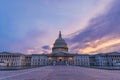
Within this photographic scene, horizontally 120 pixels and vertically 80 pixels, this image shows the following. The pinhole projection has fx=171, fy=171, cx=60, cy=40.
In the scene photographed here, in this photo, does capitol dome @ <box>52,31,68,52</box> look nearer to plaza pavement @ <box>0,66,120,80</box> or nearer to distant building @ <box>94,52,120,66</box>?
distant building @ <box>94,52,120,66</box>

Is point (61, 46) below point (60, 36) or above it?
below

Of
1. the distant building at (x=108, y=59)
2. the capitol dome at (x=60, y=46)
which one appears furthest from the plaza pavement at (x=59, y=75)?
the capitol dome at (x=60, y=46)

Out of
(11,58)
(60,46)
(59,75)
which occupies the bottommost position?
(11,58)

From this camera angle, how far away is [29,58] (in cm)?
12850

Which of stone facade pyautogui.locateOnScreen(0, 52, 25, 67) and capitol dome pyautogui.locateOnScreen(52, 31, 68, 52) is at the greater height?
capitol dome pyautogui.locateOnScreen(52, 31, 68, 52)

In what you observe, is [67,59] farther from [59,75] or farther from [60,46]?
[59,75]

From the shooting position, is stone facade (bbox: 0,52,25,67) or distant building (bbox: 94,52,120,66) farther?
distant building (bbox: 94,52,120,66)

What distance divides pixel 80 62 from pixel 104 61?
17.2m

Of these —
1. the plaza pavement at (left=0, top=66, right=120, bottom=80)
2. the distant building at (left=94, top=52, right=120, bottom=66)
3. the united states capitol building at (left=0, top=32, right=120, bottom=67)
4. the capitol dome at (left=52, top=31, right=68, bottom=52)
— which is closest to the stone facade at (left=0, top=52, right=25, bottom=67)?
the united states capitol building at (left=0, top=32, right=120, bottom=67)

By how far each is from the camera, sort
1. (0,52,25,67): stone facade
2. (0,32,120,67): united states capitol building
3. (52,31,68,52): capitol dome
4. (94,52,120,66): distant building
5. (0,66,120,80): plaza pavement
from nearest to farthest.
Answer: (0,66,120,80): plaza pavement, (0,52,25,67): stone facade, (94,52,120,66): distant building, (0,32,120,67): united states capitol building, (52,31,68,52): capitol dome

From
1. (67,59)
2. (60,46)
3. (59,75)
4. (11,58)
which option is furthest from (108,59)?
(59,75)

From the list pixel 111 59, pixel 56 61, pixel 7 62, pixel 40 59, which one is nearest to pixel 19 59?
pixel 7 62

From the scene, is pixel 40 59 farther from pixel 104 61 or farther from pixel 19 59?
pixel 104 61

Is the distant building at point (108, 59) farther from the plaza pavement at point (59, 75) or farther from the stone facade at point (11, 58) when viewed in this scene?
the plaza pavement at point (59, 75)
